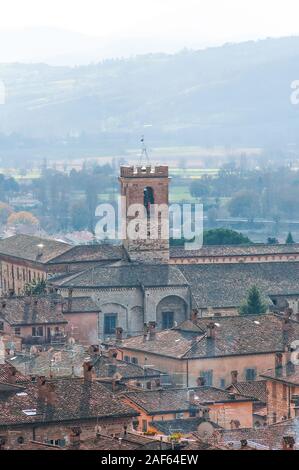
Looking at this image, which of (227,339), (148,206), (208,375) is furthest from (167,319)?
(208,375)

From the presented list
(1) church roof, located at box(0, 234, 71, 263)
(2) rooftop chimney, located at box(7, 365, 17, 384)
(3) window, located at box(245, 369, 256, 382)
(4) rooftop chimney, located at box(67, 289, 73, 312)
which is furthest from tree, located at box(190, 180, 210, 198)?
(2) rooftop chimney, located at box(7, 365, 17, 384)

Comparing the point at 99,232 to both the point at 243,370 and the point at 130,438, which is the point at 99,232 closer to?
the point at 243,370

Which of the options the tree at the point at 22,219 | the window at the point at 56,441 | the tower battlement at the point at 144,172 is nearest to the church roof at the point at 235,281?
the tower battlement at the point at 144,172

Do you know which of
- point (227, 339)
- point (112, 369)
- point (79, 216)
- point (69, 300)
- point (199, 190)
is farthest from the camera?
point (199, 190)

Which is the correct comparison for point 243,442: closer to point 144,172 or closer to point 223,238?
point 144,172

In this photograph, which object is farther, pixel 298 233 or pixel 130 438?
pixel 298 233

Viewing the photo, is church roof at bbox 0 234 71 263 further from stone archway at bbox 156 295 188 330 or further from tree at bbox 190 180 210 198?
tree at bbox 190 180 210 198
